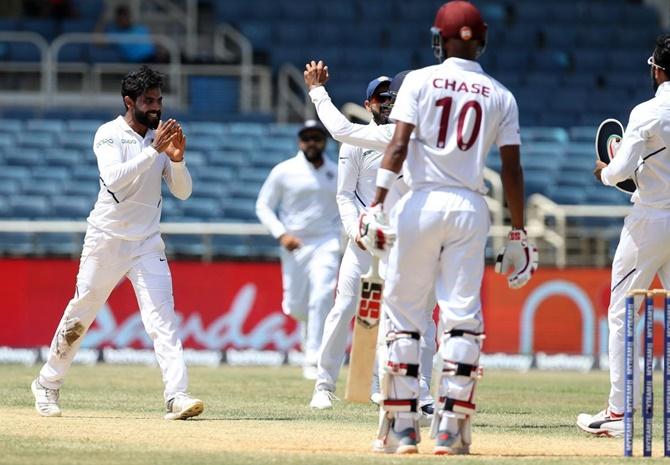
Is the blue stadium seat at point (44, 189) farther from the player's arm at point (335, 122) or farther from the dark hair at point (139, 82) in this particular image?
the player's arm at point (335, 122)

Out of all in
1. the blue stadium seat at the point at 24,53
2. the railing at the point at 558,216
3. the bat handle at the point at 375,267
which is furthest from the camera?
the blue stadium seat at the point at 24,53

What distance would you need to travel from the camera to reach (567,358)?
19000mm

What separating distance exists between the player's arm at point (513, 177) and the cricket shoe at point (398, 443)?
1.29 m

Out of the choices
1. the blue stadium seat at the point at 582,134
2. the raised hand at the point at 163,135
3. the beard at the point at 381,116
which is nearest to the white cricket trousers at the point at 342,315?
the beard at the point at 381,116

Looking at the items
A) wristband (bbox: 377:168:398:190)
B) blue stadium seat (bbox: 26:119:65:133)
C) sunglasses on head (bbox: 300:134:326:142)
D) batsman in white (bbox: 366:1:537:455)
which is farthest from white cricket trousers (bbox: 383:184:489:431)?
blue stadium seat (bbox: 26:119:65:133)

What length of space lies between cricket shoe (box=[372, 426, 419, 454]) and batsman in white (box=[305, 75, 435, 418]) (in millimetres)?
1931

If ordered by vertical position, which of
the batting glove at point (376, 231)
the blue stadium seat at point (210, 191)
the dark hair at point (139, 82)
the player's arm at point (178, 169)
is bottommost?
the blue stadium seat at point (210, 191)

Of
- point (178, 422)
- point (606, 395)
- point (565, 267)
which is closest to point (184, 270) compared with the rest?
point (565, 267)

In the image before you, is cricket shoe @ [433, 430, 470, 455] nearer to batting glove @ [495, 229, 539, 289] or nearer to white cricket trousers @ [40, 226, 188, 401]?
batting glove @ [495, 229, 539, 289]

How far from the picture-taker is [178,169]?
10.5 m

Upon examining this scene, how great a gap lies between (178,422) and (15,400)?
231cm

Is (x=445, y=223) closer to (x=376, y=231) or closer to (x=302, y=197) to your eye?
(x=376, y=231)

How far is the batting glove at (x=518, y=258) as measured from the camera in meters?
8.53

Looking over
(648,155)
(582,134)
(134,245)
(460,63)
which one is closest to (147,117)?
(134,245)
